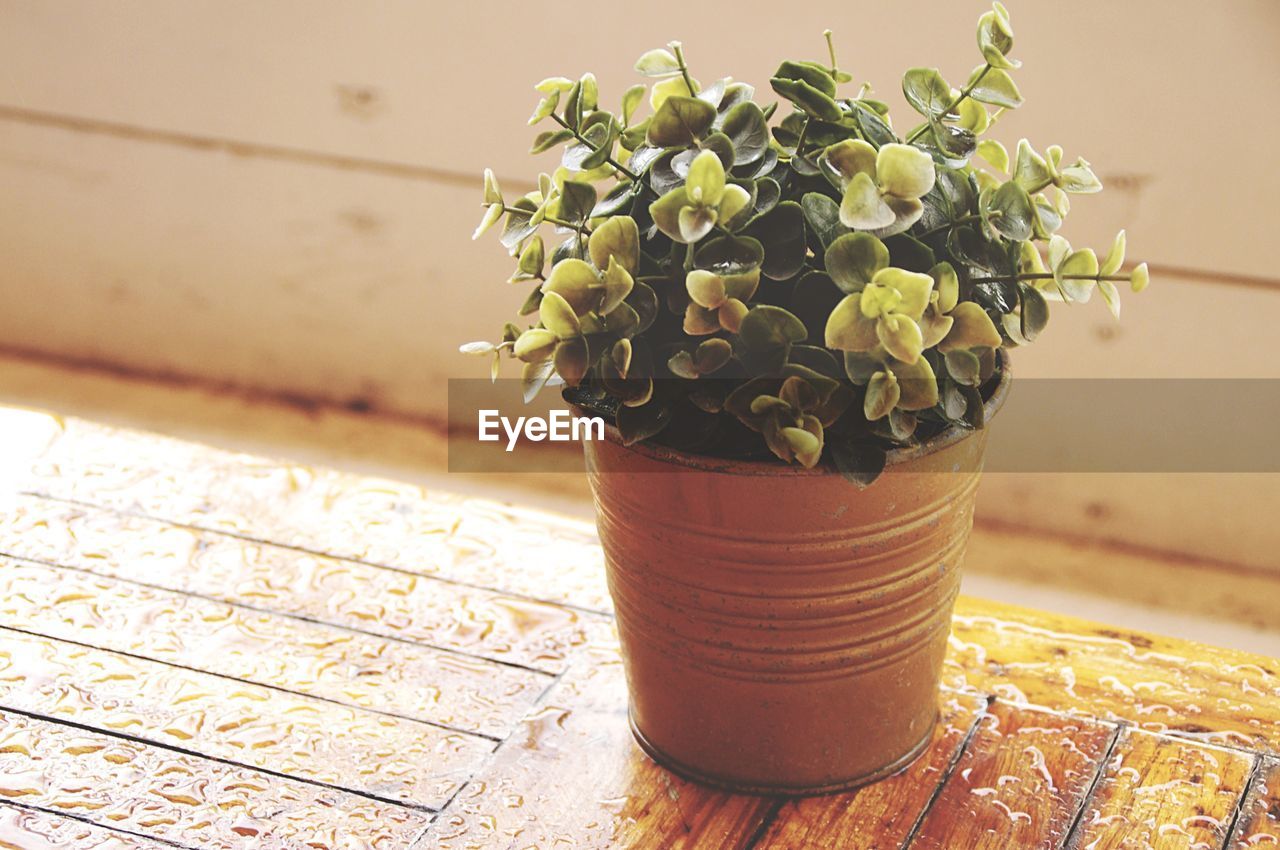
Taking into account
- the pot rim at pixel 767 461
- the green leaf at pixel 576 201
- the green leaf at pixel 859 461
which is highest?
the green leaf at pixel 576 201

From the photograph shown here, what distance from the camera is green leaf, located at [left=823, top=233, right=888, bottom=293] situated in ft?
2.94

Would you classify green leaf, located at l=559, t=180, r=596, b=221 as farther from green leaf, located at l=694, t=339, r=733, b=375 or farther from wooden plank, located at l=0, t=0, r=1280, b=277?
wooden plank, located at l=0, t=0, r=1280, b=277

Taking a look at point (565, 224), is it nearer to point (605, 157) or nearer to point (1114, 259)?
point (605, 157)

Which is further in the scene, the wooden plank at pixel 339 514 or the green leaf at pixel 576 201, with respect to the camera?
the wooden plank at pixel 339 514

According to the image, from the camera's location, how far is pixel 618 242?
3.12 ft

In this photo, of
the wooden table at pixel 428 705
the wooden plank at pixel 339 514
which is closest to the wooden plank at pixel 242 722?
the wooden table at pixel 428 705

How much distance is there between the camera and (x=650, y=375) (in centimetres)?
97

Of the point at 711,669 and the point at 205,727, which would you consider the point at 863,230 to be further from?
the point at 205,727

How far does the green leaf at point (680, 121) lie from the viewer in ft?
3.11

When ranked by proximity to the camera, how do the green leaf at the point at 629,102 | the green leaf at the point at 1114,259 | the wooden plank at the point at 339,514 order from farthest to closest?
the wooden plank at the point at 339,514 < the green leaf at the point at 629,102 < the green leaf at the point at 1114,259

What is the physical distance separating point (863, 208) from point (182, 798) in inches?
27.3

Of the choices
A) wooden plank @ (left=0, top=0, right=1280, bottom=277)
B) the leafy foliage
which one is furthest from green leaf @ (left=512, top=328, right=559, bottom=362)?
wooden plank @ (left=0, top=0, right=1280, bottom=277)

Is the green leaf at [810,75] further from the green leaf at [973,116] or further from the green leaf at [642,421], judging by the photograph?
the green leaf at [642,421]

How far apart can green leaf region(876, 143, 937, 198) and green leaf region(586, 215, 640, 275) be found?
173 millimetres
